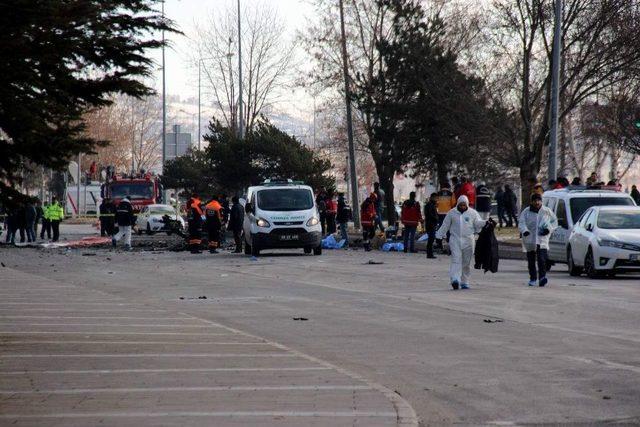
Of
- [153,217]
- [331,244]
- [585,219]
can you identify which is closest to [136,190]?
[153,217]

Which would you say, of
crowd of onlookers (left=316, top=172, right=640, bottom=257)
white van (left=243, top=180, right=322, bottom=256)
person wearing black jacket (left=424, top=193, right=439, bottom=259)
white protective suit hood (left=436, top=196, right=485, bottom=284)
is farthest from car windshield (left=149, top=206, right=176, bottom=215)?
white protective suit hood (left=436, top=196, right=485, bottom=284)

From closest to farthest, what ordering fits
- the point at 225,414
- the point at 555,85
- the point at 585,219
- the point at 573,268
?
the point at 225,414, the point at 585,219, the point at 573,268, the point at 555,85

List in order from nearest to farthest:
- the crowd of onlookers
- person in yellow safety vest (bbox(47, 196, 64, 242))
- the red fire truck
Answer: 1. the crowd of onlookers
2. person in yellow safety vest (bbox(47, 196, 64, 242))
3. the red fire truck

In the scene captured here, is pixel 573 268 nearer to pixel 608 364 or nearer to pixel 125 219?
pixel 608 364

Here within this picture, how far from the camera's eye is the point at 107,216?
59031 millimetres

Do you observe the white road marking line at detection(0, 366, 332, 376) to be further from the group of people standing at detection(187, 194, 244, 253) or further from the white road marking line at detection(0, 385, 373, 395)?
the group of people standing at detection(187, 194, 244, 253)

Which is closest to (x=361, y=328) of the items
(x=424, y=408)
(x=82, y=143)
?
(x=82, y=143)

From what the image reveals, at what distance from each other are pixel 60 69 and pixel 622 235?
15660mm

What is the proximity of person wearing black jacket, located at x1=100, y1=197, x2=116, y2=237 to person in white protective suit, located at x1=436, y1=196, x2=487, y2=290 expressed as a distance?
123ft

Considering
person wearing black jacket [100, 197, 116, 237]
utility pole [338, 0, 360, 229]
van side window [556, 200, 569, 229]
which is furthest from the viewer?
person wearing black jacket [100, 197, 116, 237]

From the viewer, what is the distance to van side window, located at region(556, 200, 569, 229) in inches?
1123

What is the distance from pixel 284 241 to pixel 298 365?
81.3 ft

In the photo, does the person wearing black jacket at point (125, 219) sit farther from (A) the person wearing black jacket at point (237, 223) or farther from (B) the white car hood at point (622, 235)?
(B) the white car hood at point (622, 235)

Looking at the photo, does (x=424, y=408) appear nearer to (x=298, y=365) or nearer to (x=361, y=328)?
(x=298, y=365)
